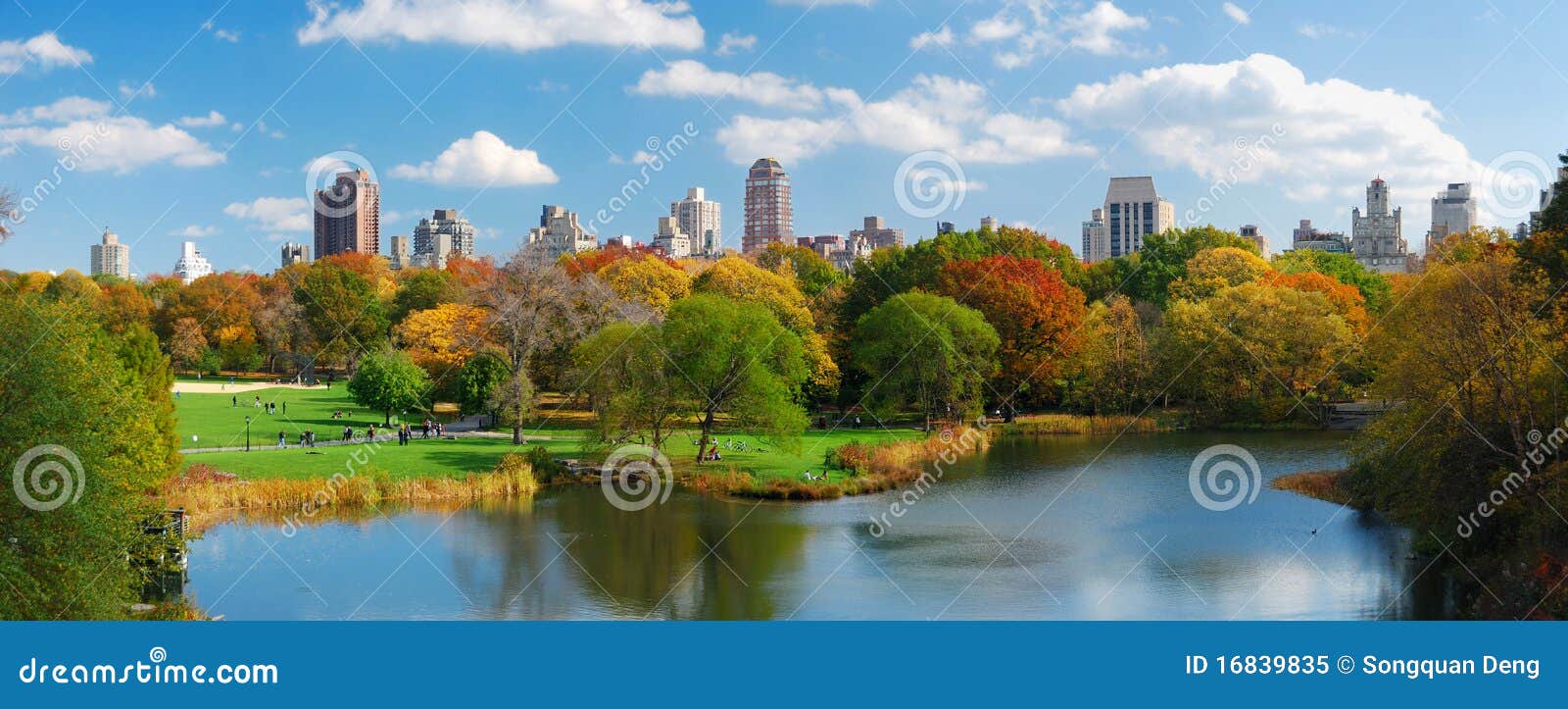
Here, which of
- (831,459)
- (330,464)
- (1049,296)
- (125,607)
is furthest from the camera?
(1049,296)

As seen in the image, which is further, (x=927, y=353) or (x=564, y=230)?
(x=564, y=230)

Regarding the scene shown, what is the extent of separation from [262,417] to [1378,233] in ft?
355

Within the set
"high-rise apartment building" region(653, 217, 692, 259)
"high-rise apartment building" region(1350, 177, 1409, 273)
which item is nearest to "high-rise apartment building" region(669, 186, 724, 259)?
"high-rise apartment building" region(653, 217, 692, 259)

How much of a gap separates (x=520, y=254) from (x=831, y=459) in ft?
40.2

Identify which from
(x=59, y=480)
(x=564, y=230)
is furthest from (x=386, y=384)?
(x=564, y=230)

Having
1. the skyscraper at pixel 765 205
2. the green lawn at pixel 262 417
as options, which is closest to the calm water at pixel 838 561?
the green lawn at pixel 262 417

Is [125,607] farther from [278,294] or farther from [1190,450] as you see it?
[278,294]

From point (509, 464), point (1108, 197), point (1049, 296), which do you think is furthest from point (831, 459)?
point (1108, 197)

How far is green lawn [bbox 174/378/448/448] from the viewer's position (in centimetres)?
3557

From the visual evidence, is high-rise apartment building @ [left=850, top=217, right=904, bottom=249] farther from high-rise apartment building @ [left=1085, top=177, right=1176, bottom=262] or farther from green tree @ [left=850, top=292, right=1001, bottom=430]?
green tree @ [left=850, top=292, right=1001, bottom=430]

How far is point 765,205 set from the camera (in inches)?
4865

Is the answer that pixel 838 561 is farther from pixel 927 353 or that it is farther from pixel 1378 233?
pixel 1378 233

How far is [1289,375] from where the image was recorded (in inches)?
1695

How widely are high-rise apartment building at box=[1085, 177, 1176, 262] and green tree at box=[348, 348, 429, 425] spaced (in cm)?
11146
